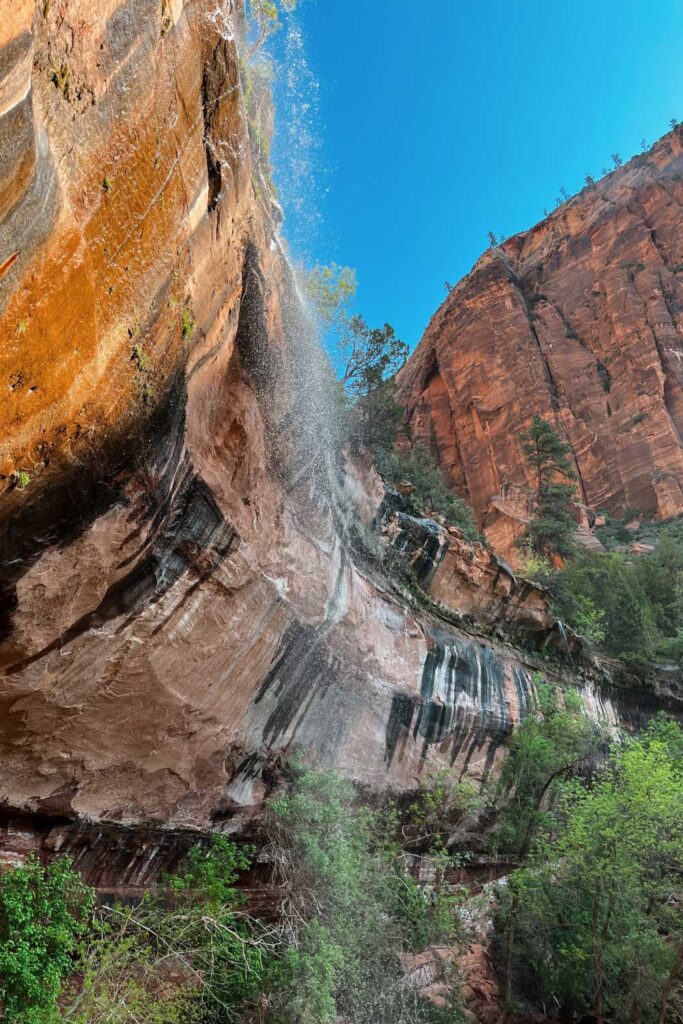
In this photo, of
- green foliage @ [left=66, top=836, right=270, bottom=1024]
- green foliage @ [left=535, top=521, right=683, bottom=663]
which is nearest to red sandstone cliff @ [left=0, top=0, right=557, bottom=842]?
green foliage @ [left=66, top=836, right=270, bottom=1024]

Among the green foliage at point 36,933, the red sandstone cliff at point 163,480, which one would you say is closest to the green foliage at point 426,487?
the red sandstone cliff at point 163,480

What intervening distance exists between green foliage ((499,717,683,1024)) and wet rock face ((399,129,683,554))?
1872 cm

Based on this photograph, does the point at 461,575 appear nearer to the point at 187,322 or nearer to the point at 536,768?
the point at 536,768

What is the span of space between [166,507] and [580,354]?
121ft

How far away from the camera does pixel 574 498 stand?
31.6 metres

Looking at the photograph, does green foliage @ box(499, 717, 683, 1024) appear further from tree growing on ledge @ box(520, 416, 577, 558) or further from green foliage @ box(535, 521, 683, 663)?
tree growing on ledge @ box(520, 416, 577, 558)

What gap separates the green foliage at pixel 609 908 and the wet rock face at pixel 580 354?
18.7 meters

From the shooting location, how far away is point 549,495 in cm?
2947

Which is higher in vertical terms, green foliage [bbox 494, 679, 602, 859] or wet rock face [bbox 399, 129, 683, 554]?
wet rock face [bbox 399, 129, 683, 554]

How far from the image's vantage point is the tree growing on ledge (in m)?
26.4

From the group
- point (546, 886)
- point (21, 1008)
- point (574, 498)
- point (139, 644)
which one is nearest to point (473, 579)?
point (546, 886)

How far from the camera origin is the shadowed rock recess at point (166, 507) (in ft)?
15.8

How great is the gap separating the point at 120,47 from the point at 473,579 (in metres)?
14.1

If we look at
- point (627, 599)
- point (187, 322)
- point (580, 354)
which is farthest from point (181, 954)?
point (580, 354)
